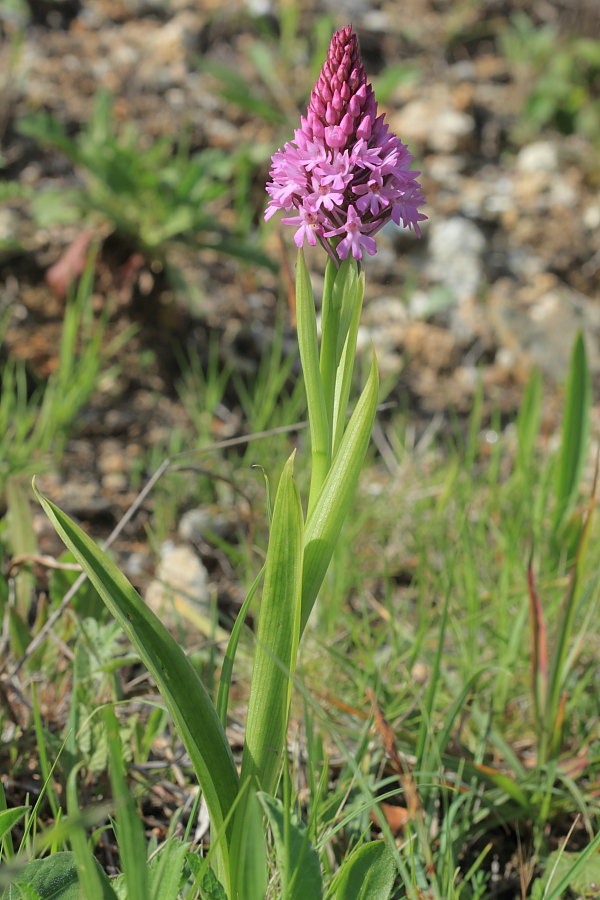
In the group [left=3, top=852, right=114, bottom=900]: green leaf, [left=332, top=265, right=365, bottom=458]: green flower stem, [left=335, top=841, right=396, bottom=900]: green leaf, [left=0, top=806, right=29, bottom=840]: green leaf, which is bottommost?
[left=335, top=841, right=396, bottom=900]: green leaf

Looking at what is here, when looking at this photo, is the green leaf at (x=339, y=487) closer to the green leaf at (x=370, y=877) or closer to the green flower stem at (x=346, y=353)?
the green flower stem at (x=346, y=353)

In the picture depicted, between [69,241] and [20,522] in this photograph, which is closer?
[20,522]

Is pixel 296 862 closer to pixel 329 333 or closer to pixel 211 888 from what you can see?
pixel 211 888

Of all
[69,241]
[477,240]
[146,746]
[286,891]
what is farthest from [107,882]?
[477,240]

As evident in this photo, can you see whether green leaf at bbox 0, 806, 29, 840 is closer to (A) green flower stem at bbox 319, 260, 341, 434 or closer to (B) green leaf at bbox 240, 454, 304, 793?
(B) green leaf at bbox 240, 454, 304, 793

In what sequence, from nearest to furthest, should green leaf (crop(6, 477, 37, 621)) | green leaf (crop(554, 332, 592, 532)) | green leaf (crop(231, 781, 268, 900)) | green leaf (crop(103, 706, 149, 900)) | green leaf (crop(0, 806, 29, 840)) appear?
green leaf (crop(103, 706, 149, 900)) < green leaf (crop(231, 781, 268, 900)) < green leaf (crop(0, 806, 29, 840)) < green leaf (crop(6, 477, 37, 621)) < green leaf (crop(554, 332, 592, 532))

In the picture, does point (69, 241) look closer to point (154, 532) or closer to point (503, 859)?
point (154, 532)

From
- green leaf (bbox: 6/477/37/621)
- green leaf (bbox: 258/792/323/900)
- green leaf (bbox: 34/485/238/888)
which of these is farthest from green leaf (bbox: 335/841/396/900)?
green leaf (bbox: 6/477/37/621)

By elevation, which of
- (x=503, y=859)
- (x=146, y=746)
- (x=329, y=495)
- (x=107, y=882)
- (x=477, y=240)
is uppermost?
(x=477, y=240)
